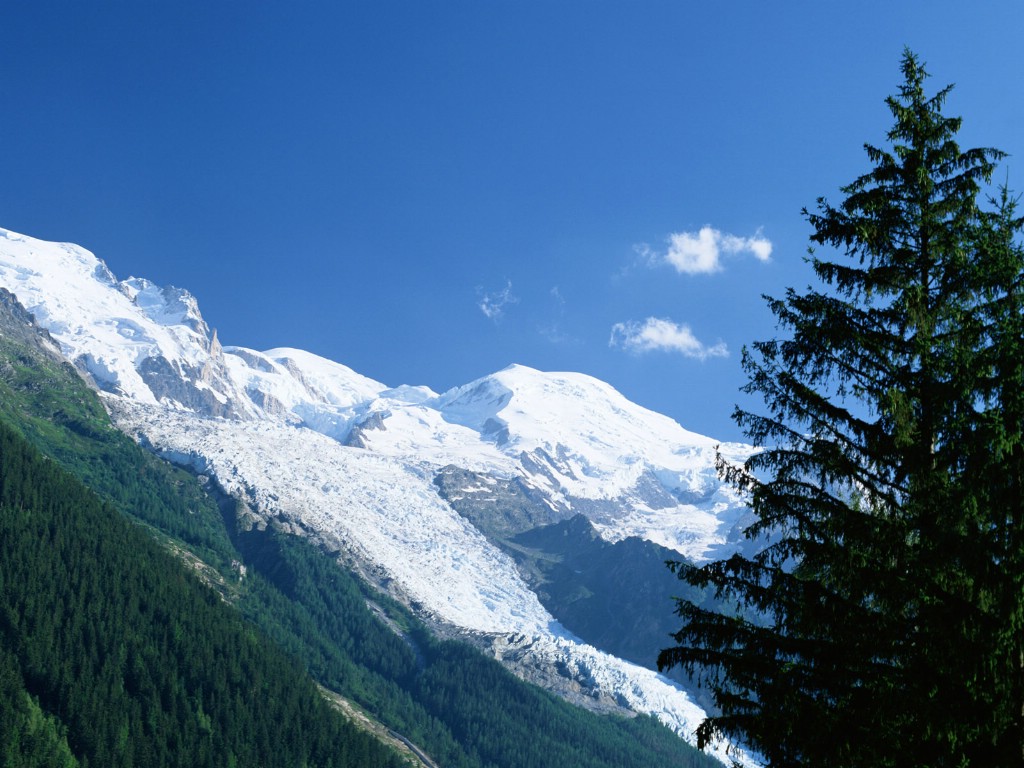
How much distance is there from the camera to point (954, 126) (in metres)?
16.6

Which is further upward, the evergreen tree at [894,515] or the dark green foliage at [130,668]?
the evergreen tree at [894,515]

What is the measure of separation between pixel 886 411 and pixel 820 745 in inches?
214

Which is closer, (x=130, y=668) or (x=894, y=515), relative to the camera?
(x=894, y=515)

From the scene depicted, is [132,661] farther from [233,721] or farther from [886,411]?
[886,411]

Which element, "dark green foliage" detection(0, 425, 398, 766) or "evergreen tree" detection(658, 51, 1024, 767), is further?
"dark green foliage" detection(0, 425, 398, 766)

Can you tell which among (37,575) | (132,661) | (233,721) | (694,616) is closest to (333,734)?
(233,721)

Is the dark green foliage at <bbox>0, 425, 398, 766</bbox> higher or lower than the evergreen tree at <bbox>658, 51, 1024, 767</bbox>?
lower

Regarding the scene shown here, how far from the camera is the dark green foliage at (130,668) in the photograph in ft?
502

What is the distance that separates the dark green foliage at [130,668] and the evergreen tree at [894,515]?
15604 cm

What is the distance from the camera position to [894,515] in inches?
563

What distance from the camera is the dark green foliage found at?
15300cm

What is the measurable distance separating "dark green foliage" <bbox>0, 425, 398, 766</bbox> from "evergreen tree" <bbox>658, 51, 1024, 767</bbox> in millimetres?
156044

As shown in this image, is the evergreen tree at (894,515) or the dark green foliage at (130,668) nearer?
the evergreen tree at (894,515)

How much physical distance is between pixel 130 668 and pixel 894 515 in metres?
184
